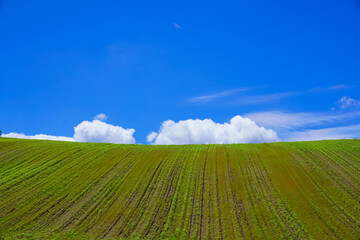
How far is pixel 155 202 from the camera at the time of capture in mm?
22938

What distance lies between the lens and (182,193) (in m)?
24.3

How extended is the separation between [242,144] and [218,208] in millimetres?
21244

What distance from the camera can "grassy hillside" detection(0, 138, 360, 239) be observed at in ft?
62.6

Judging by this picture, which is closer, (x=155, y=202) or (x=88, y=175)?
(x=155, y=202)

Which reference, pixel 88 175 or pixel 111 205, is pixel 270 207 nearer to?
pixel 111 205

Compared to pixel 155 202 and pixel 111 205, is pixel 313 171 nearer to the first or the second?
pixel 155 202

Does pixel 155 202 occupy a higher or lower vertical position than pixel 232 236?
higher

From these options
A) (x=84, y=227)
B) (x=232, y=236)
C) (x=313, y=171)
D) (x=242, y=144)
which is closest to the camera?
(x=232, y=236)

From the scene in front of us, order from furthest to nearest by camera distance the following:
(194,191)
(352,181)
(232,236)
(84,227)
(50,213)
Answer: (352,181) < (194,191) < (50,213) < (84,227) < (232,236)

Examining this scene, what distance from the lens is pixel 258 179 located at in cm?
2694

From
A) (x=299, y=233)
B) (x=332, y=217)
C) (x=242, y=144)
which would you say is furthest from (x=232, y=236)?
(x=242, y=144)

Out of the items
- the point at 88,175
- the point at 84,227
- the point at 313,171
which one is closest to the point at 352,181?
the point at 313,171

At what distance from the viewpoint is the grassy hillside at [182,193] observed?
752 inches

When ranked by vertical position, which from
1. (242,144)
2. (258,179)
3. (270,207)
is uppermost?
(242,144)
